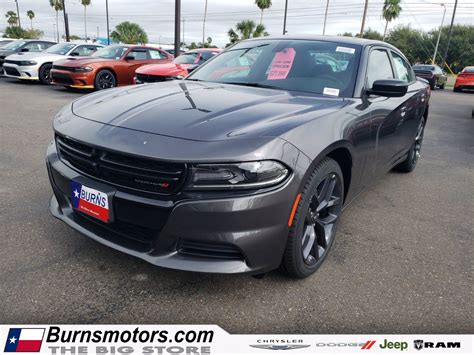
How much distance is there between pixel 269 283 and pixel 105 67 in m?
9.72

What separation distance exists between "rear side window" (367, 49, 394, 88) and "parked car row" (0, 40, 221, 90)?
19.3 feet

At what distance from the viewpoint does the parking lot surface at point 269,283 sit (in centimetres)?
204

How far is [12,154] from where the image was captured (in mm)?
4801

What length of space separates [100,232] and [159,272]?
469 mm

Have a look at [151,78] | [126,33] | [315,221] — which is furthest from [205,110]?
[126,33]

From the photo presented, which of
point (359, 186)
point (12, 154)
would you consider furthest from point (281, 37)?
point (12, 154)

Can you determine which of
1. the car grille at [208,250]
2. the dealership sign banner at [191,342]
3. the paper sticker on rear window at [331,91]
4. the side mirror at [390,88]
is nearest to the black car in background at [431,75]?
the side mirror at [390,88]

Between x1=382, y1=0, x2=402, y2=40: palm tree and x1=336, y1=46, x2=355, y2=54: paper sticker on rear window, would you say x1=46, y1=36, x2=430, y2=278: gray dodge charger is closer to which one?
x1=336, y1=46, x2=355, y2=54: paper sticker on rear window

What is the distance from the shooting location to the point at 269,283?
2.34m

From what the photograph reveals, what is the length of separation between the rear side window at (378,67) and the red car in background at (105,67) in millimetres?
8520

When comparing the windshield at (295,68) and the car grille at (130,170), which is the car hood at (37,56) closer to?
the windshield at (295,68)

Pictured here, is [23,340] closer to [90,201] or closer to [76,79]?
[90,201]

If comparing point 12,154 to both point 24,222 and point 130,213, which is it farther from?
point 130,213

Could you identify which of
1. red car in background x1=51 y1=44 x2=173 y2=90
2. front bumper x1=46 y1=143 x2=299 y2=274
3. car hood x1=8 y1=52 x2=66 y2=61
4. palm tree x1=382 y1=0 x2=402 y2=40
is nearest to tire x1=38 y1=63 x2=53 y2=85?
car hood x1=8 y1=52 x2=66 y2=61
